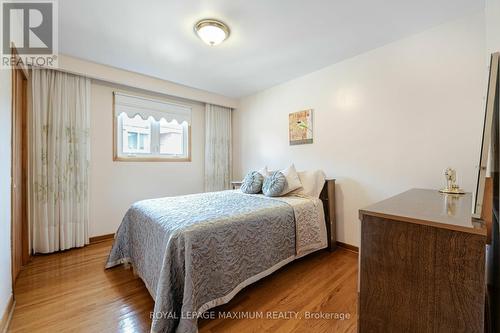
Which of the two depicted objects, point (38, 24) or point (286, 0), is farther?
point (38, 24)

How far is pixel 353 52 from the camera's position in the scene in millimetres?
2549

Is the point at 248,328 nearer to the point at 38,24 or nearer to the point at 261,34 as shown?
the point at 261,34

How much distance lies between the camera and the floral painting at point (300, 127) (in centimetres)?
311

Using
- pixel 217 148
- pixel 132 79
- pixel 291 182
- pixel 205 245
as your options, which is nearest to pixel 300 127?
pixel 291 182

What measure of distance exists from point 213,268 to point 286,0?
219 cm

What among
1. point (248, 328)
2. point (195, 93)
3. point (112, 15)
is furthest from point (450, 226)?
point (195, 93)

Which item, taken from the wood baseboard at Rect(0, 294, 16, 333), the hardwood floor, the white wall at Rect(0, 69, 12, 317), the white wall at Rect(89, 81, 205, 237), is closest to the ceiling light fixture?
the white wall at Rect(0, 69, 12, 317)

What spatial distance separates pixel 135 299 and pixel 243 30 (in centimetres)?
265

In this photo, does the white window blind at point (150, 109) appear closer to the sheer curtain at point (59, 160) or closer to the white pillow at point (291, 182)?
the sheer curtain at point (59, 160)

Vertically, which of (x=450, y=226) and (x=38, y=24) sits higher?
(x=38, y=24)

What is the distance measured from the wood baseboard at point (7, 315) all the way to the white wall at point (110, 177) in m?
1.43

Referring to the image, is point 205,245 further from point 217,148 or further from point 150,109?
point 217,148

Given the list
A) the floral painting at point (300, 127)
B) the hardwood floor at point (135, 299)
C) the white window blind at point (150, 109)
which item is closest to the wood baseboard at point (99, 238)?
the hardwood floor at point (135, 299)

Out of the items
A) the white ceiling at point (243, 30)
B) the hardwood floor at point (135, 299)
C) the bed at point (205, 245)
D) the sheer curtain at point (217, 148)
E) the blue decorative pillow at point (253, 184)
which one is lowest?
the hardwood floor at point (135, 299)
